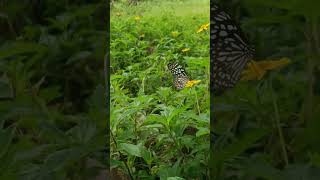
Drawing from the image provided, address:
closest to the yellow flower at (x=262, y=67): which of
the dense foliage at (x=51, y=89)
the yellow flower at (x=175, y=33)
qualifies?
the dense foliage at (x=51, y=89)

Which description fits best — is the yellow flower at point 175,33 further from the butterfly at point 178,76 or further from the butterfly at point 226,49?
the butterfly at point 226,49

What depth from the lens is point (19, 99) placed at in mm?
490

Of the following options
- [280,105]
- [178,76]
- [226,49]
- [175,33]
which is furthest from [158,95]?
[175,33]

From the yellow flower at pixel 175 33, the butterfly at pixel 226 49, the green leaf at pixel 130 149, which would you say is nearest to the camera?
the butterfly at pixel 226 49

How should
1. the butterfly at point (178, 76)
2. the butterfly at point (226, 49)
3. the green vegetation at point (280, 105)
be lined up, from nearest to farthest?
the green vegetation at point (280, 105)
the butterfly at point (226, 49)
the butterfly at point (178, 76)

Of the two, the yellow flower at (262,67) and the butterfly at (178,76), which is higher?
the yellow flower at (262,67)

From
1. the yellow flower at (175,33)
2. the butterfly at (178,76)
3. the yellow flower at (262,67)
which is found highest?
the yellow flower at (175,33)

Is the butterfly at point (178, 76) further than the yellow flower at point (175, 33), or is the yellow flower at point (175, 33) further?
the yellow flower at point (175, 33)

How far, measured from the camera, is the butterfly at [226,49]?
56 centimetres

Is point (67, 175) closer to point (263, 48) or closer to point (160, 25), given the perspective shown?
point (263, 48)

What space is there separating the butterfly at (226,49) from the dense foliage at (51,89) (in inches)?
5.3

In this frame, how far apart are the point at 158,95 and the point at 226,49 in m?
0.75

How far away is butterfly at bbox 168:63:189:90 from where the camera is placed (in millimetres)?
1355

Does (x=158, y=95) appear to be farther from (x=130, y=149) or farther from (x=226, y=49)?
(x=226, y=49)
